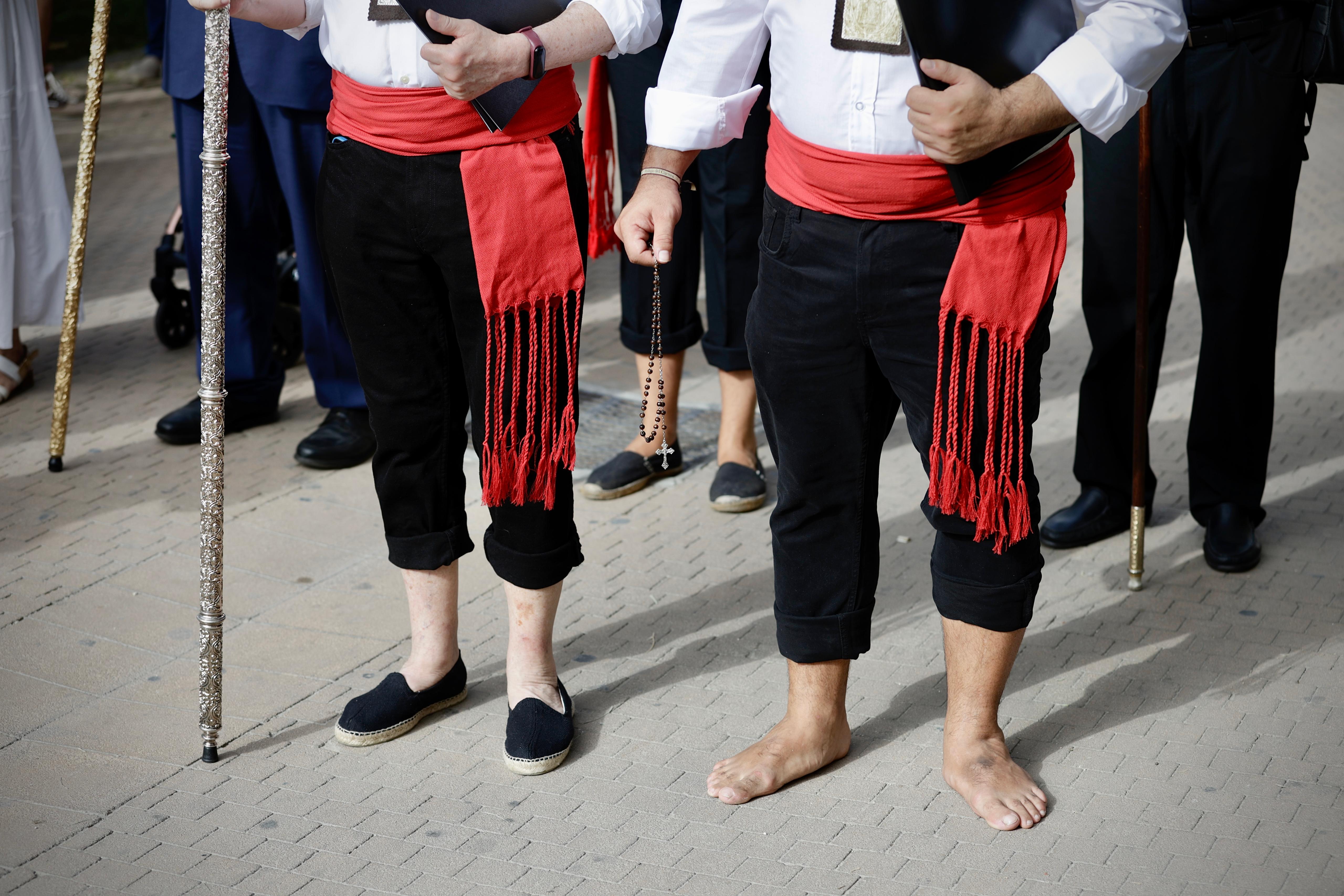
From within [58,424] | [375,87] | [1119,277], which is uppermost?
[375,87]

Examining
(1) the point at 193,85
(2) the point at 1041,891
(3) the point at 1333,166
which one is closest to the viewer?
(2) the point at 1041,891

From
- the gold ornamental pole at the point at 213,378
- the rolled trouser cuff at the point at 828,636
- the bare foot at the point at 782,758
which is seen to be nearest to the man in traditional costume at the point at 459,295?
the gold ornamental pole at the point at 213,378

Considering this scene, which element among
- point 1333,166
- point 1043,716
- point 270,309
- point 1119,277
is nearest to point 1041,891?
point 1043,716

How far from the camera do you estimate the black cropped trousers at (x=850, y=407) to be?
236 cm

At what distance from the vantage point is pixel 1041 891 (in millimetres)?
2387

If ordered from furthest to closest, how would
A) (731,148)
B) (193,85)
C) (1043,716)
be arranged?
(193,85) → (731,148) → (1043,716)

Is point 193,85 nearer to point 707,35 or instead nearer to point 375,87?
point 375,87

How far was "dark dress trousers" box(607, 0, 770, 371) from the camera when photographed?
3.96 metres

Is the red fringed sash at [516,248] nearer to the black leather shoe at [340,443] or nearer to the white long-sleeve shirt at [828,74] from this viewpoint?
the white long-sleeve shirt at [828,74]

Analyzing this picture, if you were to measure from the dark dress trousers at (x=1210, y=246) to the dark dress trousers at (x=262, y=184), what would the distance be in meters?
2.24

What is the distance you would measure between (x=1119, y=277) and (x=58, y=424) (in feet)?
10.4

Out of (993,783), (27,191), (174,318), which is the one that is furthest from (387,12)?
(174,318)

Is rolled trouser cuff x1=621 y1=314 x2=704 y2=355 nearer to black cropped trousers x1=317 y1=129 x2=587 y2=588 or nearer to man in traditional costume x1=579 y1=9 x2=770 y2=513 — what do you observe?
man in traditional costume x1=579 y1=9 x2=770 y2=513

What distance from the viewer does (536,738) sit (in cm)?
279
